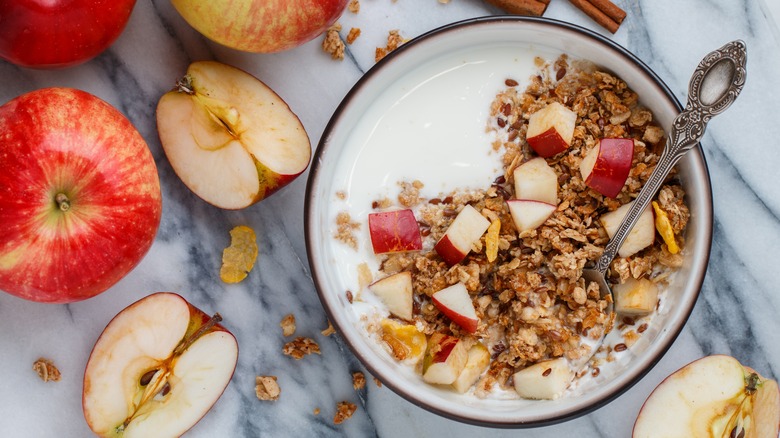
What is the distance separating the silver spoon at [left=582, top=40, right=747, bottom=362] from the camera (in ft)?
2.81

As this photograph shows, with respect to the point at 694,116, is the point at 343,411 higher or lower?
lower

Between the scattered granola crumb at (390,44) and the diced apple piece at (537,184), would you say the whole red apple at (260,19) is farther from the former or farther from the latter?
the diced apple piece at (537,184)

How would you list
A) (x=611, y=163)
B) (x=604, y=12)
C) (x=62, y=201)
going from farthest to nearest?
(x=604, y=12) → (x=611, y=163) → (x=62, y=201)

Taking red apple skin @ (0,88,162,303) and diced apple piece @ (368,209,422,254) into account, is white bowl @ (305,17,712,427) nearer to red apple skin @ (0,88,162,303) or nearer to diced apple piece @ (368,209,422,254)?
diced apple piece @ (368,209,422,254)

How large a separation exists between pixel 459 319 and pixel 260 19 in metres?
0.45

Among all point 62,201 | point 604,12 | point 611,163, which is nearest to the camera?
point 62,201

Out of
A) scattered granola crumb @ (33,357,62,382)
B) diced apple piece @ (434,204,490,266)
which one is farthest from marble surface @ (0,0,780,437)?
diced apple piece @ (434,204,490,266)

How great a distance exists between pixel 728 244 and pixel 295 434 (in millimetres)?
664

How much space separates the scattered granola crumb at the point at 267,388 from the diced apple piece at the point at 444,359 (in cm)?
22

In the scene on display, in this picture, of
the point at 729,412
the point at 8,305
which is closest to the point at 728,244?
the point at 729,412

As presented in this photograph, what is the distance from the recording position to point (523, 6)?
111 cm

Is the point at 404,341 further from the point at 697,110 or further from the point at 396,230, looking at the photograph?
the point at 697,110

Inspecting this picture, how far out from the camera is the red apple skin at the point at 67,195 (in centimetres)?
91

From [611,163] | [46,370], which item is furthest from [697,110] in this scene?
[46,370]
